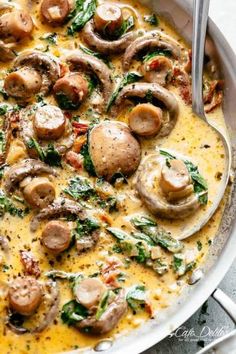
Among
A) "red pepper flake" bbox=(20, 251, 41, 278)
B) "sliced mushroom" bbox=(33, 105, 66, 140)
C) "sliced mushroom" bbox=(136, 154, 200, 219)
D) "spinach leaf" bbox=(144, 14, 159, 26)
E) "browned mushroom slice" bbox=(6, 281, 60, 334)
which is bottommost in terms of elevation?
"browned mushroom slice" bbox=(6, 281, 60, 334)

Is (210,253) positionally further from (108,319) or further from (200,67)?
(200,67)

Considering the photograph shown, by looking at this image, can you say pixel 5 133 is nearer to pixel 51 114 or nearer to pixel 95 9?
pixel 51 114

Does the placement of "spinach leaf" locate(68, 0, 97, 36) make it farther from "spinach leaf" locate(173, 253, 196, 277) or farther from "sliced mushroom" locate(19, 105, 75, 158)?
"spinach leaf" locate(173, 253, 196, 277)

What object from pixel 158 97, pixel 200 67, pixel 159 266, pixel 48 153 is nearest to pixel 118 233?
pixel 159 266

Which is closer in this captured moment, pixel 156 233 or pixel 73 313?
pixel 73 313

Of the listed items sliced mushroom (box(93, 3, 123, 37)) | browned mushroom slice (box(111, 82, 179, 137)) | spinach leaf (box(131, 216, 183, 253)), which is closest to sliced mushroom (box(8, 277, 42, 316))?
spinach leaf (box(131, 216, 183, 253))

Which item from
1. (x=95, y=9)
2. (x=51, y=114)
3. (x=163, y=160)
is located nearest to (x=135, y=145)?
(x=163, y=160)
